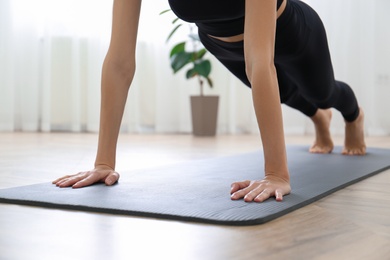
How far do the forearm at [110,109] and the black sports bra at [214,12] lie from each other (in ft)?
0.65

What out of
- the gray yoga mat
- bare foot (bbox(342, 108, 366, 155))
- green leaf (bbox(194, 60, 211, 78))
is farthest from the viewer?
green leaf (bbox(194, 60, 211, 78))

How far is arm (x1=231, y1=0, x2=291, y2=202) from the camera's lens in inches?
46.7

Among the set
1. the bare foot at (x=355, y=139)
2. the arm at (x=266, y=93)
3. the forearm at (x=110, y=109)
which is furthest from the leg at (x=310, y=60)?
the forearm at (x=110, y=109)

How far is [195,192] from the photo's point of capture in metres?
1.22

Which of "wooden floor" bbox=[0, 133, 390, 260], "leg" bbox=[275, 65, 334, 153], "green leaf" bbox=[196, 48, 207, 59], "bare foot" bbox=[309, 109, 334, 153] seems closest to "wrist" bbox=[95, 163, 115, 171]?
"wooden floor" bbox=[0, 133, 390, 260]

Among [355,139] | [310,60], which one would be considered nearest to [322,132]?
[355,139]

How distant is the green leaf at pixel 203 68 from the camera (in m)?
3.58

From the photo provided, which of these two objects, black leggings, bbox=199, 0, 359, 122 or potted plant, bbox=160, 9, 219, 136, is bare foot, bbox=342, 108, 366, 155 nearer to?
black leggings, bbox=199, 0, 359, 122

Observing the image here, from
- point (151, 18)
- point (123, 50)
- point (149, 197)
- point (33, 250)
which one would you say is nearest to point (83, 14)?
point (151, 18)

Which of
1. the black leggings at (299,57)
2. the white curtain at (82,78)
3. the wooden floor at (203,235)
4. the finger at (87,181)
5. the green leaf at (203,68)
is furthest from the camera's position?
the white curtain at (82,78)

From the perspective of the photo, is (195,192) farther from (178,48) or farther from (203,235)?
(178,48)

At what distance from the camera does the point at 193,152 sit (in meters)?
2.43

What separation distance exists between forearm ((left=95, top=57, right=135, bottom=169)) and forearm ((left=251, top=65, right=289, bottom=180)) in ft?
1.11

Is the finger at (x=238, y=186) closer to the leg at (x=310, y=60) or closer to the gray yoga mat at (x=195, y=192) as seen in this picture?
the gray yoga mat at (x=195, y=192)
